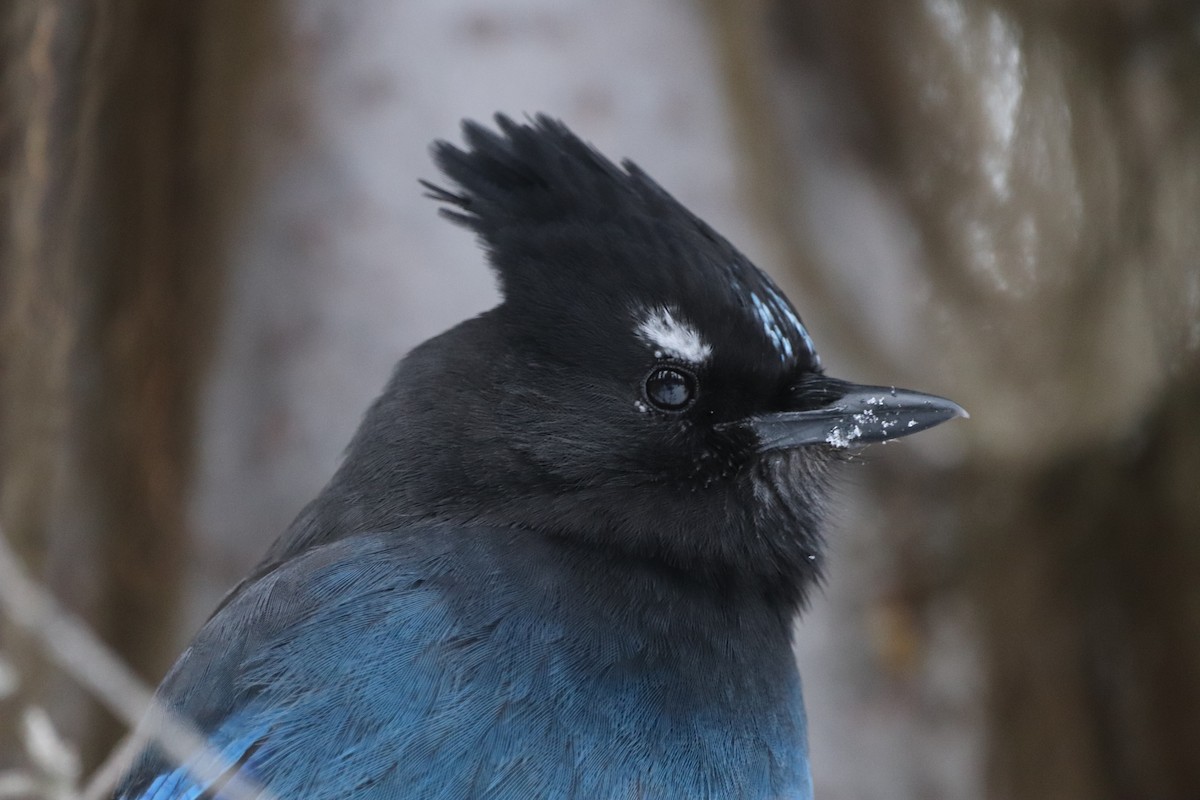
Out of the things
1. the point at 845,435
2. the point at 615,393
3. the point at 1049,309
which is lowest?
the point at 1049,309

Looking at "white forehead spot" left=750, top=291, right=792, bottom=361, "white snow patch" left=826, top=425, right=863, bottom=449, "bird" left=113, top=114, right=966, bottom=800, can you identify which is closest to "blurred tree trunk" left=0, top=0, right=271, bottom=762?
"bird" left=113, top=114, right=966, bottom=800

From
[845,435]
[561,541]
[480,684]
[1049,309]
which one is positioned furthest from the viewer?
[1049,309]

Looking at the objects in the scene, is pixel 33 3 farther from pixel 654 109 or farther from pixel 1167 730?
pixel 1167 730

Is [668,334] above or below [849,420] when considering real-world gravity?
above

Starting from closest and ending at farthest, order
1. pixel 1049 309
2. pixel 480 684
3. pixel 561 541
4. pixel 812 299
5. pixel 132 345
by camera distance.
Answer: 1. pixel 480 684
2. pixel 561 541
3. pixel 132 345
4. pixel 812 299
5. pixel 1049 309

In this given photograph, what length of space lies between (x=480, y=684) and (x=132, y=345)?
211 cm

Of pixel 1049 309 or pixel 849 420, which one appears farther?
pixel 1049 309

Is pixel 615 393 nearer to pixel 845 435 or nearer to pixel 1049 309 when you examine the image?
pixel 845 435

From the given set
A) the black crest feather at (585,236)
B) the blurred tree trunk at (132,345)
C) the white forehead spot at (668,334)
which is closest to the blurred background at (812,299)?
the blurred tree trunk at (132,345)

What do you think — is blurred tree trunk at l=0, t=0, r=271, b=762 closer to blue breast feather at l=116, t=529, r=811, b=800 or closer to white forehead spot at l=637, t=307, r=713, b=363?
blue breast feather at l=116, t=529, r=811, b=800

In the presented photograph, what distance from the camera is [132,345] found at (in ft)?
12.8

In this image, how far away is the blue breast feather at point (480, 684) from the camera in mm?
2105

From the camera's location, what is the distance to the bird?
2.16m

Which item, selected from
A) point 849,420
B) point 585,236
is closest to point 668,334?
point 585,236
